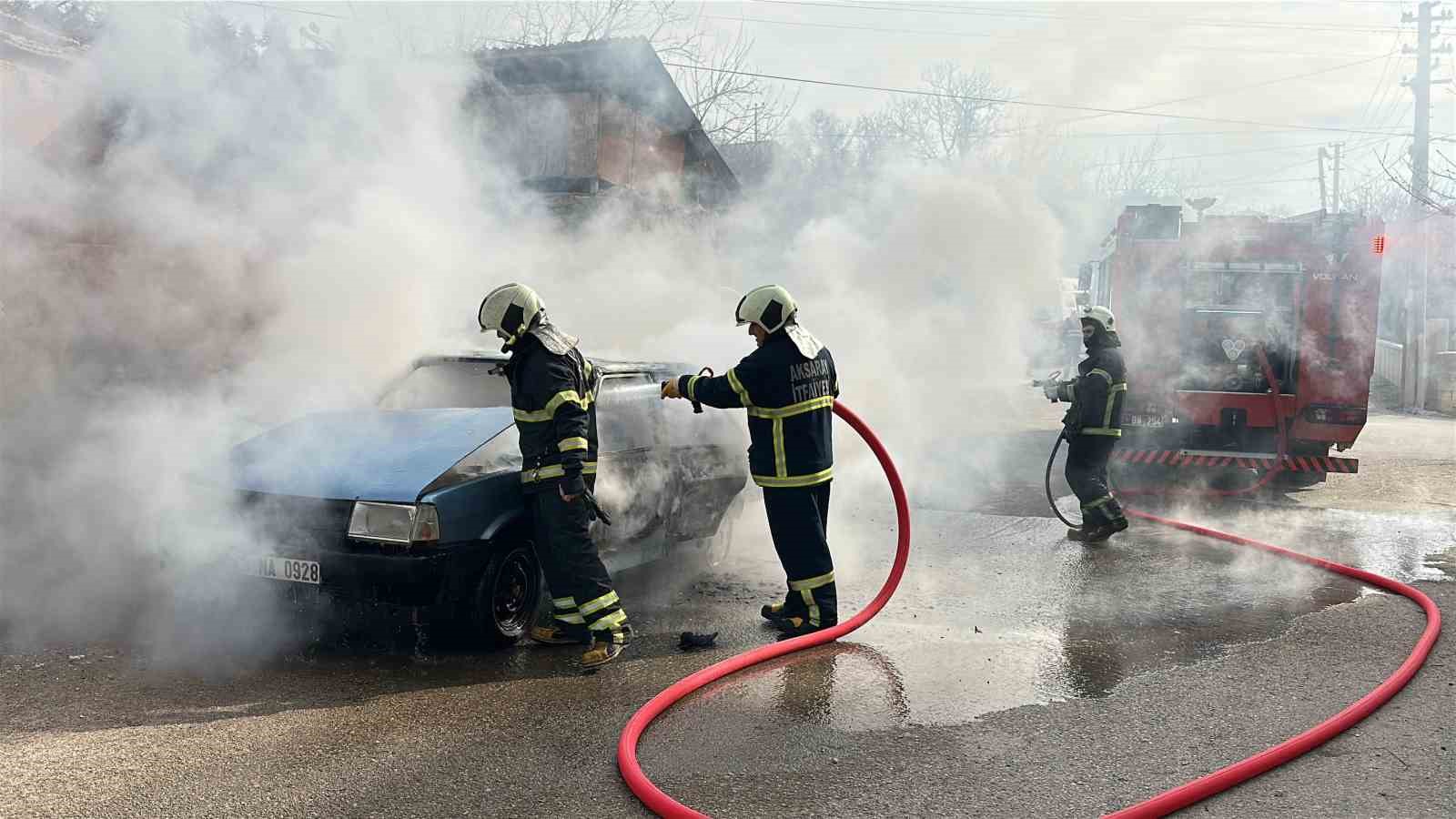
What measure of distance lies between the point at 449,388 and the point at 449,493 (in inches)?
58.3

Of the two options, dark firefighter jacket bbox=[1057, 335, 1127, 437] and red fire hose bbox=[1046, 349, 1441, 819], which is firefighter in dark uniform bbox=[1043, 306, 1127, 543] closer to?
dark firefighter jacket bbox=[1057, 335, 1127, 437]

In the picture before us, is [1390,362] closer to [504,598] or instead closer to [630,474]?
[630,474]

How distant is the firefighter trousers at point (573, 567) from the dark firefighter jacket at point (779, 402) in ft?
2.91

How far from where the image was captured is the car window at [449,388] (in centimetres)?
571

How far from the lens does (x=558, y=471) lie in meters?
4.77

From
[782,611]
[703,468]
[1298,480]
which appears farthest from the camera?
[1298,480]

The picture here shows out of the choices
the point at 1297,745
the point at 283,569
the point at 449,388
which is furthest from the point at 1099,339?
the point at 283,569

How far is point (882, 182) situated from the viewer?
44.0 ft

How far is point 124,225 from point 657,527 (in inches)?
191

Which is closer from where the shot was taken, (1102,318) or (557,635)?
(557,635)

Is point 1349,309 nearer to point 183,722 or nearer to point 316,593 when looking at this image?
point 316,593

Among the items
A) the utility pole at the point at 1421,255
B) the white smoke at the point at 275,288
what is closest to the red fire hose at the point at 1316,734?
the white smoke at the point at 275,288

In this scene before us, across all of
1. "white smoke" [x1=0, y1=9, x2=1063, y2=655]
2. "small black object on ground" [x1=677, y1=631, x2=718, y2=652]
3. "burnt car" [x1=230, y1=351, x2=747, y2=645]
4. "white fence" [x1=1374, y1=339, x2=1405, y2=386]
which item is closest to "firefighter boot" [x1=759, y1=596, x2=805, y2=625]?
"small black object on ground" [x1=677, y1=631, x2=718, y2=652]

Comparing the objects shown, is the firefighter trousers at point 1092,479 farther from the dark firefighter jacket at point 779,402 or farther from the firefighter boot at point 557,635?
the firefighter boot at point 557,635
